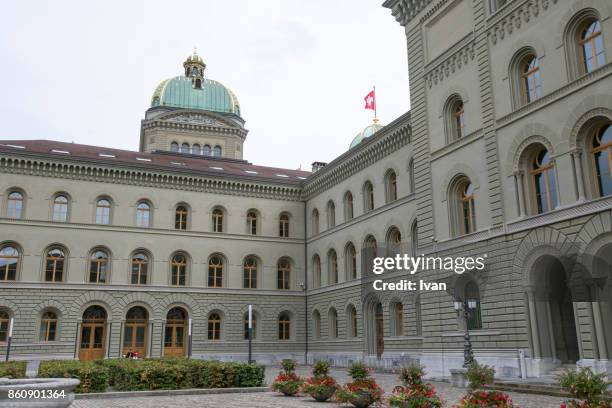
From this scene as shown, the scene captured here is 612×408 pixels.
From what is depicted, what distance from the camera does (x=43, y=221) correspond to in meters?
38.6

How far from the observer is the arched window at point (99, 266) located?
39656 mm

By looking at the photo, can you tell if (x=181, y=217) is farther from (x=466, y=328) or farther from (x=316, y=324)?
(x=466, y=328)

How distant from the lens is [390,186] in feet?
118

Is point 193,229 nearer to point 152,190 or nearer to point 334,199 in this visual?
point 152,190

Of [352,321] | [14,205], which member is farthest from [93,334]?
[352,321]

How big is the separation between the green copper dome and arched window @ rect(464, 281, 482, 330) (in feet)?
128

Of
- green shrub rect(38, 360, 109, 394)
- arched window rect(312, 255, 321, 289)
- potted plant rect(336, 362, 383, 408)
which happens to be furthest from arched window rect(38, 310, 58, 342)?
potted plant rect(336, 362, 383, 408)

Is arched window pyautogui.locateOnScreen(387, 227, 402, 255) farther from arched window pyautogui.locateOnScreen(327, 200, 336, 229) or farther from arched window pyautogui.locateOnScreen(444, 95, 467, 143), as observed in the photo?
arched window pyautogui.locateOnScreen(444, 95, 467, 143)

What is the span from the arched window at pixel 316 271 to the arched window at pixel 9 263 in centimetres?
1945

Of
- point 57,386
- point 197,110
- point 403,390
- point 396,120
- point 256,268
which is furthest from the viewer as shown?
point 197,110

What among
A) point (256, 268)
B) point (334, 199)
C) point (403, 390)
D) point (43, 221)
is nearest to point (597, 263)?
point (403, 390)

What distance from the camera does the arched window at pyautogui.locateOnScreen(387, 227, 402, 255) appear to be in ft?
112

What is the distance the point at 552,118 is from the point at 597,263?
5.33 m

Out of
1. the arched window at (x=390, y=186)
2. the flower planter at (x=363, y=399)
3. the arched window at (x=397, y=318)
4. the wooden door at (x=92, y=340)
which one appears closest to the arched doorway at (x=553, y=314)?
the flower planter at (x=363, y=399)
